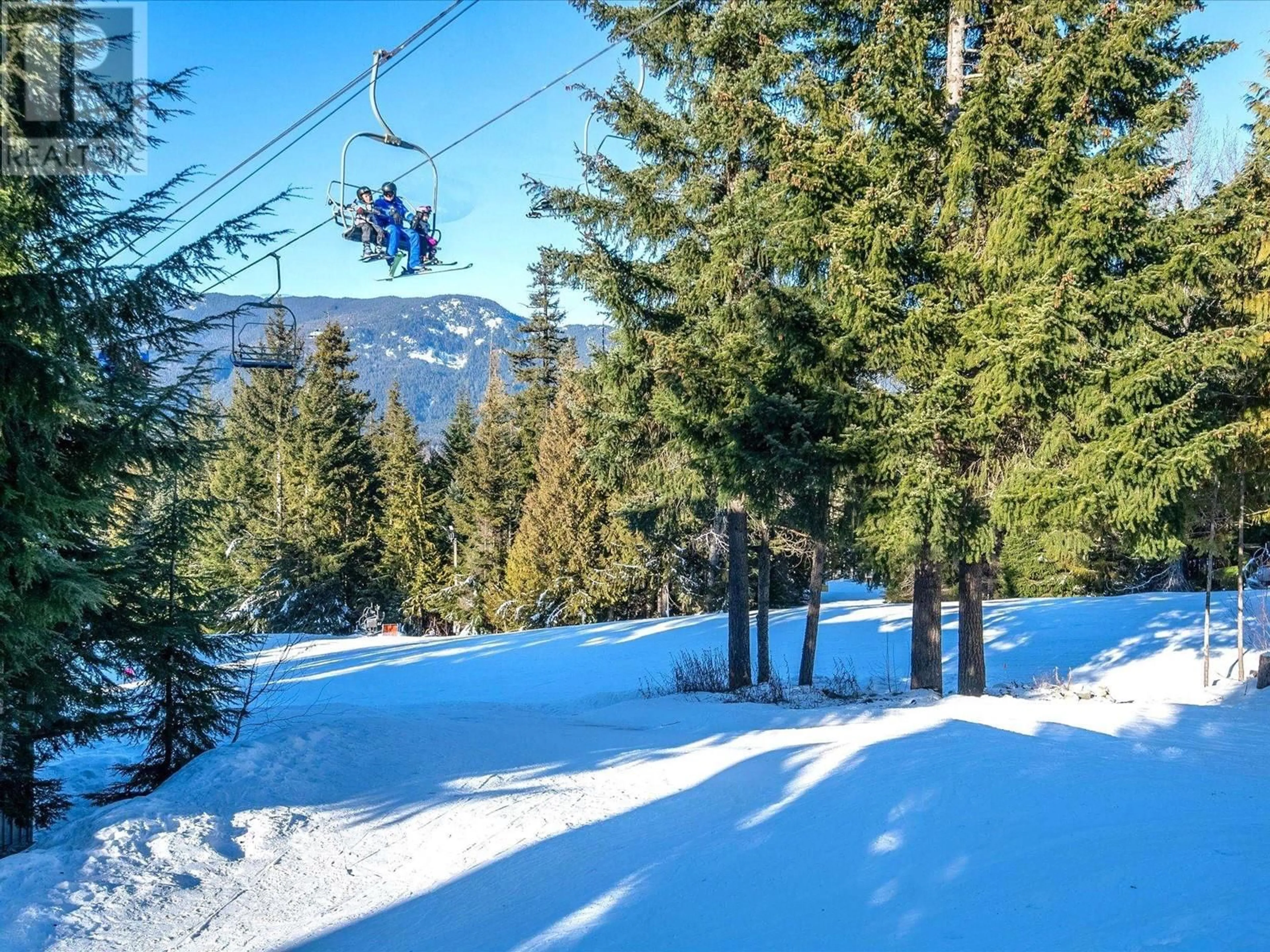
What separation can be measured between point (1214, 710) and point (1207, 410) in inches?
133

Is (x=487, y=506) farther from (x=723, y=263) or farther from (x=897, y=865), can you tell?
(x=897, y=865)

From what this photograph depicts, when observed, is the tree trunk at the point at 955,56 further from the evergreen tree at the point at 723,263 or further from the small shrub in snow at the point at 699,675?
the small shrub in snow at the point at 699,675

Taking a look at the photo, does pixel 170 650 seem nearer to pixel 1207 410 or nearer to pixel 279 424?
pixel 1207 410

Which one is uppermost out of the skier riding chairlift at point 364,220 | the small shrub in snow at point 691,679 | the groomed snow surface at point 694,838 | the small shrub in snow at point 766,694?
the skier riding chairlift at point 364,220

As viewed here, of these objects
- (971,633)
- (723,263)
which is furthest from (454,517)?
(971,633)

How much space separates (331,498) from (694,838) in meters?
31.4

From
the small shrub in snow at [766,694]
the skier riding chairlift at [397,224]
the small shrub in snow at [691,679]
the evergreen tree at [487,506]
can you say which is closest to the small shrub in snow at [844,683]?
the small shrub in snow at [766,694]

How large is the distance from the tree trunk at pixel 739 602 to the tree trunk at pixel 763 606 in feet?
1.33

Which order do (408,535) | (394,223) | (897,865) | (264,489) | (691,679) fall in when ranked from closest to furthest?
(897,865)
(394,223)
(691,679)
(408,535)
(264,489)

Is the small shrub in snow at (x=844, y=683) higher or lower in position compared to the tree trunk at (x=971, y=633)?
lower

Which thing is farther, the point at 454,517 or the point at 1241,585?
the point at 454,517

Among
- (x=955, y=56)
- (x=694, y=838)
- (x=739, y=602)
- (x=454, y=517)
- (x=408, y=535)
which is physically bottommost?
(x=694, y=838)

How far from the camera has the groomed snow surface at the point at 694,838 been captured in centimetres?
365

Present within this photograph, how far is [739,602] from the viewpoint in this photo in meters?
12.8
